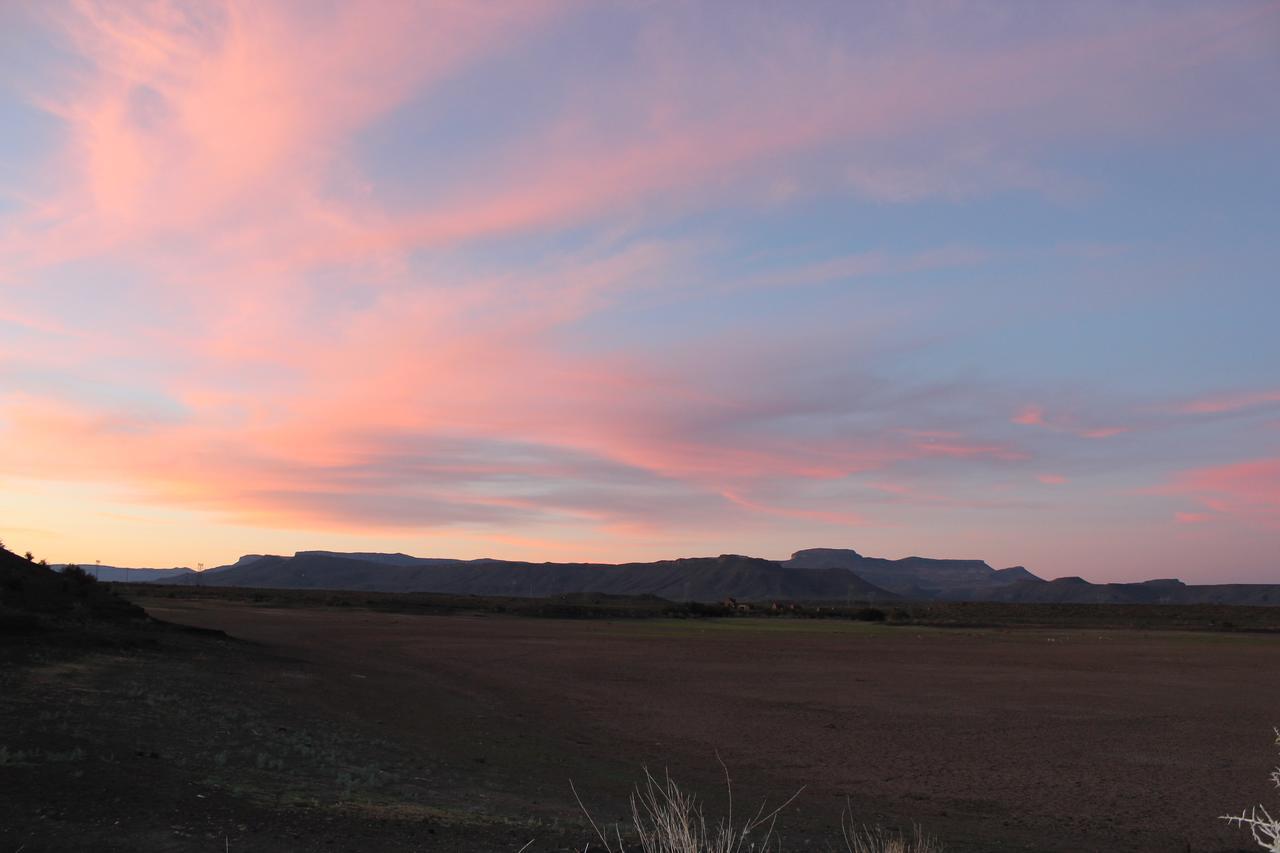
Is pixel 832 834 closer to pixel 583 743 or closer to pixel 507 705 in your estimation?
pixel 583 743

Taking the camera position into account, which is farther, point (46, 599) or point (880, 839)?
point (46, 599)

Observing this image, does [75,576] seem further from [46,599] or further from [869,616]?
[869,616]

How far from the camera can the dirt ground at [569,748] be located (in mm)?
9242

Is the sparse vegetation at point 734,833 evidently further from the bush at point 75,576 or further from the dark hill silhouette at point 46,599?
the bush at point 75,576

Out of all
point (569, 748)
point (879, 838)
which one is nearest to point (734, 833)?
point (879, 838)

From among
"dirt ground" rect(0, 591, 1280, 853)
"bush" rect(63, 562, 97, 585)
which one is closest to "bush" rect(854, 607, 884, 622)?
"dirt ground" rect(0, 591, 1280, 853)

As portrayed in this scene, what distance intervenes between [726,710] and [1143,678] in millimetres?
21102

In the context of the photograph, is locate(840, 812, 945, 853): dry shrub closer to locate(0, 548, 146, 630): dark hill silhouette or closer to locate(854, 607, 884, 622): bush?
locate(0, 548, 146, 630): dark hill silhouette

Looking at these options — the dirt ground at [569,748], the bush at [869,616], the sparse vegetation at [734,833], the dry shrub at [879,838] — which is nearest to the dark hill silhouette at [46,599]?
the dirt ground at [569,748]

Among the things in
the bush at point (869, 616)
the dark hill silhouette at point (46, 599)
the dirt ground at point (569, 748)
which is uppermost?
the dark hill silhouette at point (46, 599)

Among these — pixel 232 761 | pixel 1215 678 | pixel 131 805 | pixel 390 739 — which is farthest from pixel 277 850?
pixel 1215 678

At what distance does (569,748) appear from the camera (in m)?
18.6

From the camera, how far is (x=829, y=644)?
54969 mm

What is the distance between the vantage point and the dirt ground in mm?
9242
